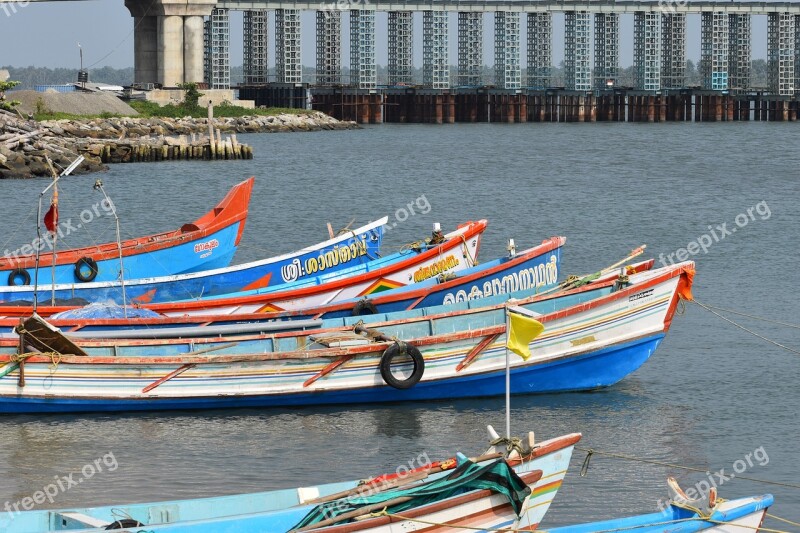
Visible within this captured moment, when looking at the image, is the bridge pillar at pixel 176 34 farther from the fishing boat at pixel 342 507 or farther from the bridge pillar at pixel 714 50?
the fishing boat at pixel 342 507

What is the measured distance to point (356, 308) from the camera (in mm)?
25047

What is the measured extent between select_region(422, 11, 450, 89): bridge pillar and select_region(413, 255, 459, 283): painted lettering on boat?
122 metres

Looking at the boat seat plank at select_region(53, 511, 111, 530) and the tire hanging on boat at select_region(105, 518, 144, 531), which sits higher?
the tire hanging on boat at select_region(105, 518, 144, 531)

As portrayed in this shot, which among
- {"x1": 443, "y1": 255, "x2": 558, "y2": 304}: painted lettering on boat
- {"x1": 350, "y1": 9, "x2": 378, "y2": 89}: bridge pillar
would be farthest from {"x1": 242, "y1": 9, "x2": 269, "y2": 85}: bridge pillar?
{"x1": 443, "y1": 255, "x2": 558, "y2": 304}: painted lettering on boat

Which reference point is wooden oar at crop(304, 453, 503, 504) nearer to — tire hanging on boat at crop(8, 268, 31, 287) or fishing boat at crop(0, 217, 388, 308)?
fishing boat at crop(0, 217, 388, 308)

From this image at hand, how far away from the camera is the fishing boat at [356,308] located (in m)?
23.8

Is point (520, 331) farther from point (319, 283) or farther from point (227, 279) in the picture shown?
point (227, 279)

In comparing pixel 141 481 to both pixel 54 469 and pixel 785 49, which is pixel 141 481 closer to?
pixel 54 469

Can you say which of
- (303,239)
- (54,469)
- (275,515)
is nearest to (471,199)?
(303,239)

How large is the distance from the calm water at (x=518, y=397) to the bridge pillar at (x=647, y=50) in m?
66.2

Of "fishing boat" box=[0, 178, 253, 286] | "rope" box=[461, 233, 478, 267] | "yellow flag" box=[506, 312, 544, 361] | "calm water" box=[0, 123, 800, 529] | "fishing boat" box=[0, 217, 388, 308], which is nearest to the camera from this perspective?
"yellow flag" box=[506, 312, 544, 361]

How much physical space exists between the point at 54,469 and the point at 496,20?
144955 millimetres

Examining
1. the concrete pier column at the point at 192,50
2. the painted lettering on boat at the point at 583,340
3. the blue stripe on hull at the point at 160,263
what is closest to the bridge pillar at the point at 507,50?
the concrete pier column at the point at 192,50

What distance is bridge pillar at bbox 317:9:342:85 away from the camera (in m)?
149
